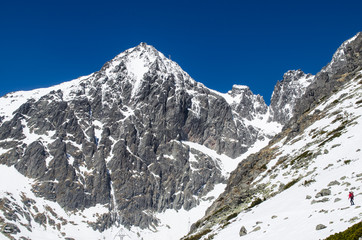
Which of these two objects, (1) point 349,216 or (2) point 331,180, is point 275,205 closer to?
(2) point 331,180

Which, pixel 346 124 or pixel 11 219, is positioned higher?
pixel 11 219

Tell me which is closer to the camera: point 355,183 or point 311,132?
point 355,183

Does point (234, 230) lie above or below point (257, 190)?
below

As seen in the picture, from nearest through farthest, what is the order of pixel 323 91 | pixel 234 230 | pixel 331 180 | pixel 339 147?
pixel 331 180 < pixel 234 230 < pixel 339 147 < pixel 323 91

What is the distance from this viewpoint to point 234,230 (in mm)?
31703

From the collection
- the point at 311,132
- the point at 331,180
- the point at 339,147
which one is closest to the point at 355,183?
the point at 331,180

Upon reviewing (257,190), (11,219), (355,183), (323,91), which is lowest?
(355,183)

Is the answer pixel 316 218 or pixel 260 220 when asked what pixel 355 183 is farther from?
pixel 260 220

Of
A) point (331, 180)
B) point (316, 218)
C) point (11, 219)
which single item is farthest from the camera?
point (11, 219)

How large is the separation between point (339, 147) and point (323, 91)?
69.8 metres

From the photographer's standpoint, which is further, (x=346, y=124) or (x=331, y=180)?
(x=346, y=124)

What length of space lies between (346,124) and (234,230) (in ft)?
83.7

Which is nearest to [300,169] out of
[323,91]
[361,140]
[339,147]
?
[339,147]

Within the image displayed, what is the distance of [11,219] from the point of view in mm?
197375
